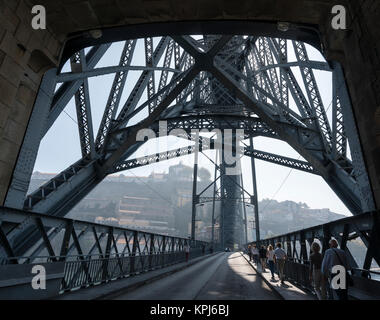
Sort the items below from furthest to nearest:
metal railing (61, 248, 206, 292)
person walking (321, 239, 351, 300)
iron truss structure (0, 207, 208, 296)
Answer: metal railing (61, 248, 206, 292) < iron truss structure (0, 207, 208, 296) < person walking (321, 239, 351, 300)

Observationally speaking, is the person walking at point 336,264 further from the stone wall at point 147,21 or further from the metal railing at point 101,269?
the metal railing at point 101,269

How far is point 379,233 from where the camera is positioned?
395 cm

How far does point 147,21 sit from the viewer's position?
21.7ft

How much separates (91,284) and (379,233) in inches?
293

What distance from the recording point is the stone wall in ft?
15.3

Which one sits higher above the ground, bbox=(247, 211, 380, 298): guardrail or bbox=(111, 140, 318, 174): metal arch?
bbox=(111, 140, 318, 174): metal arch

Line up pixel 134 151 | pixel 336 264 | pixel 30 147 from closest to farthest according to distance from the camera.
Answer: pixel 336 264, pixel 30 147, pixel 134 151

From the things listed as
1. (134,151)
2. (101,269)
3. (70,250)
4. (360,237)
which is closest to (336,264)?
(360,237)

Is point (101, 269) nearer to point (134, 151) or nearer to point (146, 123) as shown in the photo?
point (146, 123)

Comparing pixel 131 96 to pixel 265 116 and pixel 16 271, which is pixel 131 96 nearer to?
pixel 265 116

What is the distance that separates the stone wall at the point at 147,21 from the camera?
15.3 feet

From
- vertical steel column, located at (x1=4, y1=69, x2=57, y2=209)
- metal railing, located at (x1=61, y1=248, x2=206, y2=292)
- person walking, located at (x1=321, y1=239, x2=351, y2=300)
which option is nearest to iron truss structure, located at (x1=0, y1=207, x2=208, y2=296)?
metal railing, located at (x1=61, y1=248, x2=206, y2=292)

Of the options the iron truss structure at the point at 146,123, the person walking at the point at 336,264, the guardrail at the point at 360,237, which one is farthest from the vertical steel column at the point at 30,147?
the guardrail at the point at 360,237

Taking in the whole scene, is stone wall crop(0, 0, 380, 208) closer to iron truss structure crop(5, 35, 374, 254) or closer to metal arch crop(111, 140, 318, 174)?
iron truss structure crop(5, 35, 374, 254)
